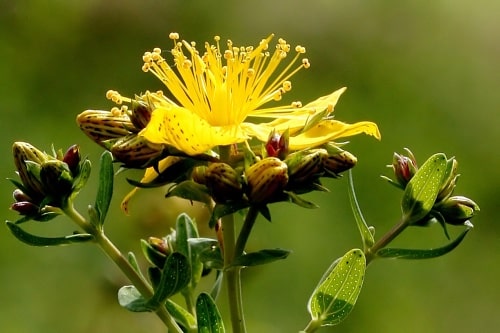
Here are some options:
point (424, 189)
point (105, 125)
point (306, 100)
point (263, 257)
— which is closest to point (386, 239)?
point (424, 189)

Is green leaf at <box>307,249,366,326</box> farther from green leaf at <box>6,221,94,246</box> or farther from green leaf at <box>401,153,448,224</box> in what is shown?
green leaf at <box>6,221,94,246</box>

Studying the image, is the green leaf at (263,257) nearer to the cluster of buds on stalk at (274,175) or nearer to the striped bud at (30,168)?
the cluster of buds on stalk at (274,175)

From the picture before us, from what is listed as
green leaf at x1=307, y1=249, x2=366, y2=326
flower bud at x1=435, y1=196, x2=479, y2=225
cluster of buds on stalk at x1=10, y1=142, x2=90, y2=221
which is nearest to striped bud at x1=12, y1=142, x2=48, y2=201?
cluster of buds on stalk at x1=10, y1=142, x2=90, y2=221

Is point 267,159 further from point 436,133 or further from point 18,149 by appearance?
point 436,133

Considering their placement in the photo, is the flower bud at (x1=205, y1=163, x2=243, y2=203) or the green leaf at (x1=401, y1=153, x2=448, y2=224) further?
the green leaf at (x1=401, y1=153, x2=448, y2=224)

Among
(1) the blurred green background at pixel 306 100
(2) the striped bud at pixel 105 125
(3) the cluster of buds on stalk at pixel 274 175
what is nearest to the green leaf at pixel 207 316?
(3) the cluster of buds on stalk at pixel 274 175

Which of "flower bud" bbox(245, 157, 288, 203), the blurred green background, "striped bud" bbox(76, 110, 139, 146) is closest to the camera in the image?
"flower bud" bbox(245, 157, 288, 203)

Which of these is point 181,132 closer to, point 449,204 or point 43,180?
point 43,180
